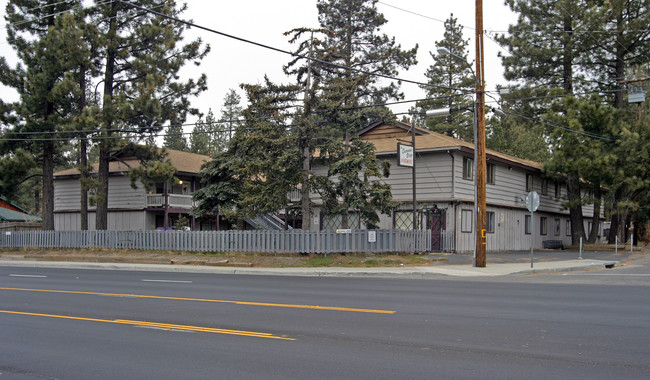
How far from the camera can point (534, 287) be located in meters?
16.0

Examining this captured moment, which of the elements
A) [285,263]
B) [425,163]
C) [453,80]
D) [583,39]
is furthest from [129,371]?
[453,80]

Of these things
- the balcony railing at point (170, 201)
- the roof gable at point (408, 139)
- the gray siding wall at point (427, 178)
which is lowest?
the balcony railing at point (170, 201)

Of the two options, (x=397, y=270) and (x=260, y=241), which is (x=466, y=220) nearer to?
(x=397, y=270)

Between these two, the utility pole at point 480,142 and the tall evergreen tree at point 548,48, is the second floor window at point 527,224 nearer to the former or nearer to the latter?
the tall evergreen tree at point 548,48

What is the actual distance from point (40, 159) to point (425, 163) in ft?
84.2

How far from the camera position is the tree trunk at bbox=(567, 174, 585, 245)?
36062mm

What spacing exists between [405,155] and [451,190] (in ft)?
14.5

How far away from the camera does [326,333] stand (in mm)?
9195

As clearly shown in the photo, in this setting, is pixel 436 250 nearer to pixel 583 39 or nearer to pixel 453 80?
pixel 583 39

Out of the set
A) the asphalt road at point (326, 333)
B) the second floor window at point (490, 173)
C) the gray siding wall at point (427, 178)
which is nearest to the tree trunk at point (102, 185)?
the gray siding wall at point (427, 178)

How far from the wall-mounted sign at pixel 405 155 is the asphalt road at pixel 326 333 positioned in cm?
1166

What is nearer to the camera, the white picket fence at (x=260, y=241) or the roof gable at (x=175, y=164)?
the white picket fence at (x=260, y=241)

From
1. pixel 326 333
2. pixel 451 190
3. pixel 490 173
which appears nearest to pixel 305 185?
pixel 451 190

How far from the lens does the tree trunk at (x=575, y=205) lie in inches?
1420
